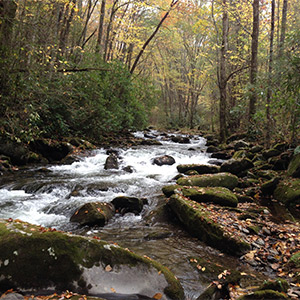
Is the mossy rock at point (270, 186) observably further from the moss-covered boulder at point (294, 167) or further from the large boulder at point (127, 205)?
the large boulder at point (127, 205)

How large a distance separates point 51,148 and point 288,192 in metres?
9.67

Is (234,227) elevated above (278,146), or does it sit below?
below

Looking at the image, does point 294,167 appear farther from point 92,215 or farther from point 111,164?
point 111,164

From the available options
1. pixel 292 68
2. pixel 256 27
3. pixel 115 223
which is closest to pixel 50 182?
pixel 115 223

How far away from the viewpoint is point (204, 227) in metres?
4.84

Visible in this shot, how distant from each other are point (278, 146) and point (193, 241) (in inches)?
263

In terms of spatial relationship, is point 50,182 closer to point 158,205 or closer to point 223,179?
point 158,205

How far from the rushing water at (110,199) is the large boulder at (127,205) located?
0.18 m

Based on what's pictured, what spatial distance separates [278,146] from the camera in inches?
379

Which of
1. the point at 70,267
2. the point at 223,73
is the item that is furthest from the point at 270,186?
the point at 223,73

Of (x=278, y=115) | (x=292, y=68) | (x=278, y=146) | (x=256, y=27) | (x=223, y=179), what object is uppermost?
(x=256, y=27)

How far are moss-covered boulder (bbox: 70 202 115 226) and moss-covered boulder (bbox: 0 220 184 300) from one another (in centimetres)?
241

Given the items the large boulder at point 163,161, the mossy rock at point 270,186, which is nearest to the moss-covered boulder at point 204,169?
the large boulder at point 163,161

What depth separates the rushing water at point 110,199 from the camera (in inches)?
171
